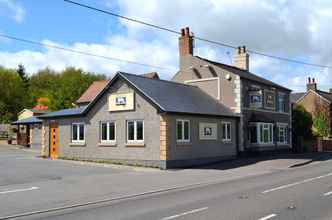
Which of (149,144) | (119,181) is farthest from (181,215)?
(149,144)

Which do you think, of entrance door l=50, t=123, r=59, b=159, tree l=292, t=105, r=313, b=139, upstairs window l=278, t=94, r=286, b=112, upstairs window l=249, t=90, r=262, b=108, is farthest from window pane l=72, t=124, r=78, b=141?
tree l=292, t=105, r=313, b=139

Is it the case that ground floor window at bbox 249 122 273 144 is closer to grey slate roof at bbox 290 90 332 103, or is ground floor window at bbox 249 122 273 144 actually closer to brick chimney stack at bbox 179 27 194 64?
brick chimney stack at bbox 179 27 194 64

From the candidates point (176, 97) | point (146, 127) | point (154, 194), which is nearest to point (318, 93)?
point (176, 97)

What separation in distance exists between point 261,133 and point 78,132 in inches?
537

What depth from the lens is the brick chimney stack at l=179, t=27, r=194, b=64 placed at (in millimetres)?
36500

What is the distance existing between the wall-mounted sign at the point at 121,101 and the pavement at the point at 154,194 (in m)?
4.66

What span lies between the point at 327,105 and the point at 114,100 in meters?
38.8

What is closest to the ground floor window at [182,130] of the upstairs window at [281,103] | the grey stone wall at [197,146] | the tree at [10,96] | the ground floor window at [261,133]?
the grey stone wall at [197,146]

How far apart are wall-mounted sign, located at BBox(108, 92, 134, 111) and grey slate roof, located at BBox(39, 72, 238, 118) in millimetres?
763

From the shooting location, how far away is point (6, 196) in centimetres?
1532

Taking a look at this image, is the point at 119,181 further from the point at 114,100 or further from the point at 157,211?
the point at 114,100

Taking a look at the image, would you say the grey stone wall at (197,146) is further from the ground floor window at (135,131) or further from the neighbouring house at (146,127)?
the ground floor window at (135,131)

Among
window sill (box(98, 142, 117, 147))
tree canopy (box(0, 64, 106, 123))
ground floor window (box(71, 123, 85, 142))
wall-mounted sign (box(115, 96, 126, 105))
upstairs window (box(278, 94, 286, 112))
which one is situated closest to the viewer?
wall-mounted sign (box(115, 96, 126, 105))

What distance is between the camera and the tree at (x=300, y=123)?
152 feet
